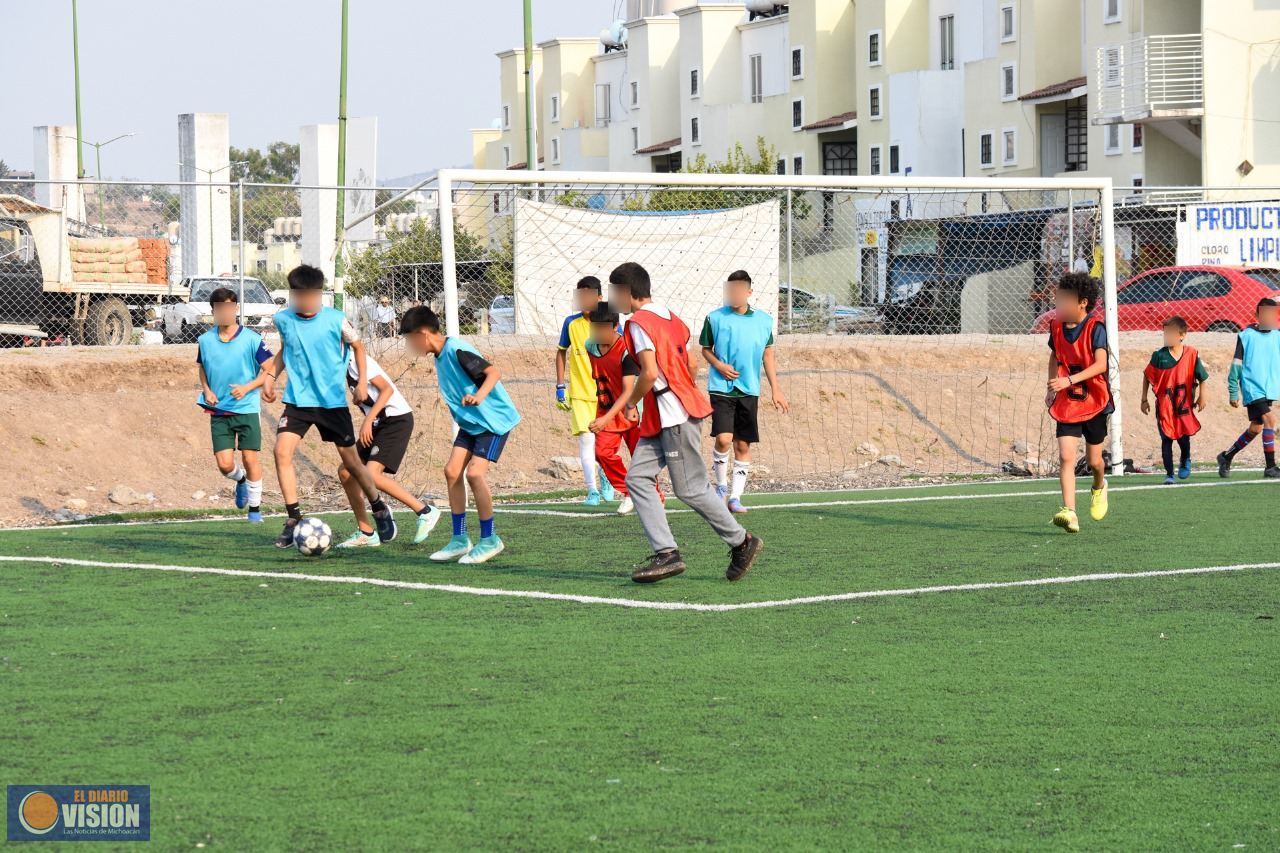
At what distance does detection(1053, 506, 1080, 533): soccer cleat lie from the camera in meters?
10.6

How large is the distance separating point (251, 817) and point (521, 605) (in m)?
3.66

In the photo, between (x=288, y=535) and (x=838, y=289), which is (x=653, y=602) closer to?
(x=288, y=535)

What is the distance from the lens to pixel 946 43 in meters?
49.5

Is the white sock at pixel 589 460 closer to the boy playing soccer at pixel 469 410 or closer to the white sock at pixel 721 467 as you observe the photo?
the white sock at pixel 721 467

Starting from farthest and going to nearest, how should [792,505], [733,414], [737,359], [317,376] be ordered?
[792,505]
[733,414]
[737,359]
[317,376]

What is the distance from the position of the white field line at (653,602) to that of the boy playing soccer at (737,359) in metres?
3.60

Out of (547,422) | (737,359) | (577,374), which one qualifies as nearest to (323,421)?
(577,374)

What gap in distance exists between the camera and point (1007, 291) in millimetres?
20203

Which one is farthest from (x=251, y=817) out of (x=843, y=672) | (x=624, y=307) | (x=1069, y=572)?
A: (x=1069, y=572)

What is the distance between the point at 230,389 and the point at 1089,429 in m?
6.25

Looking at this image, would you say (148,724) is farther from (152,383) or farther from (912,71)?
(912,71)

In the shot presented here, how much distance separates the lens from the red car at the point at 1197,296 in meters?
22.9

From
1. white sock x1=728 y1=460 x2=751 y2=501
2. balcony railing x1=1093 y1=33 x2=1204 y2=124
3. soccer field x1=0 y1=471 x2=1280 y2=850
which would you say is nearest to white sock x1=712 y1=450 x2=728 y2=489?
white sock x1=728 y1=460 x2=751 y2=501

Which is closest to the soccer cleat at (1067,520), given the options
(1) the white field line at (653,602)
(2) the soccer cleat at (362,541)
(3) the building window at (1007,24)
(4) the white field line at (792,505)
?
(1) the white field line at (653,602)
